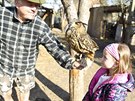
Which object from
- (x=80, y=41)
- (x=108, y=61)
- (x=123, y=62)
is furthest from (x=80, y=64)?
(x=123, y=62)

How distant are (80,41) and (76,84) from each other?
1710 millimetres

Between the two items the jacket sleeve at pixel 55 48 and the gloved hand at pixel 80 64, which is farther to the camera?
the jacket sleeve at pixel 55 48

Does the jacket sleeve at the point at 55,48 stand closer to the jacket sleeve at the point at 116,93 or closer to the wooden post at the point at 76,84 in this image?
the jacket sleeve at the point at 116,93

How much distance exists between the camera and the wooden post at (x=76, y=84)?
4.68m

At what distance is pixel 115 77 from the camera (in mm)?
2635

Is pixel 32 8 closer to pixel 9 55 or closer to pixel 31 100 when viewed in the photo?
pixel 9 55

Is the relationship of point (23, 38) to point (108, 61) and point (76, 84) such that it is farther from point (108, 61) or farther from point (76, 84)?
point (76, 84)

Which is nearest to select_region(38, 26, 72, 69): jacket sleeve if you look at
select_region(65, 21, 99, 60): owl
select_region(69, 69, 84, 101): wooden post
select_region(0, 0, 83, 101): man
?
select_region(0, 0, 83, 101): man

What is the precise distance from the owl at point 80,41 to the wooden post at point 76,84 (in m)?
1.38

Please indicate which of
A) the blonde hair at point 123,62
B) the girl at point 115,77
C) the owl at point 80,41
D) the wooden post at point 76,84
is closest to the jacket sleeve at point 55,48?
the owl at point 80,41

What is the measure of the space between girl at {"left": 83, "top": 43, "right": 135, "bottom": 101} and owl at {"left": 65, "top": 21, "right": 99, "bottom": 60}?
34 cm

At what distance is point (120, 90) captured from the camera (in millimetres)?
2576

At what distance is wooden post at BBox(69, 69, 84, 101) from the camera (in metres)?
4.68

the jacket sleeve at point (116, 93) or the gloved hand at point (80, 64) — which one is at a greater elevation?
the gloved hand at point (80, 64)
